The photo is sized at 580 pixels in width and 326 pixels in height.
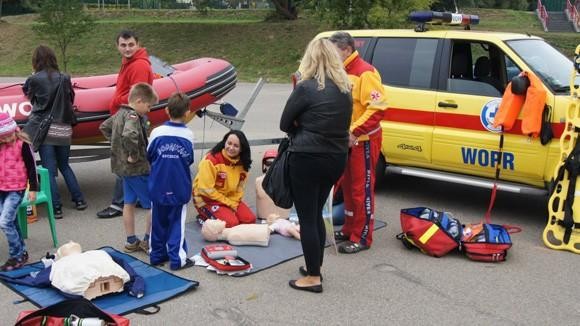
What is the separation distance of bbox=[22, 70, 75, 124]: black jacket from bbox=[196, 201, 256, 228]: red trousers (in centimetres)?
186

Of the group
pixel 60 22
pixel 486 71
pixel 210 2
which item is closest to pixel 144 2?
pixel 210 2

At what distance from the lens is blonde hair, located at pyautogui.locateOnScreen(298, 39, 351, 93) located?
176 inches

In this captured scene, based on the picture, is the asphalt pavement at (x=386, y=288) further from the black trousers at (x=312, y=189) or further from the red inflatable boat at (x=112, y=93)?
the red inflatable boat at (x=112, y=93)

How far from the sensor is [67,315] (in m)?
3.86

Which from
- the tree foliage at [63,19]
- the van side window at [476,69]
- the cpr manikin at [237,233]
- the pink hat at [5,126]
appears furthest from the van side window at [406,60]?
the tree foliage at [63,19]

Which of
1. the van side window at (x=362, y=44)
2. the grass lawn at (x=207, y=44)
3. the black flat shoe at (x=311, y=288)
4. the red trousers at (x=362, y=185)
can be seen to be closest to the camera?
the black flat shoe at (x=311, y=288)

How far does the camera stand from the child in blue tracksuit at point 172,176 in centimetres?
504

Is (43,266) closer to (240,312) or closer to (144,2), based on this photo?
(240,312)

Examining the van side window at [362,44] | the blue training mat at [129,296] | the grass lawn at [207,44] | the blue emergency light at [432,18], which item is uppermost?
the blue emergency light at [432,18]

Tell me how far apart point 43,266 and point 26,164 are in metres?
0.87

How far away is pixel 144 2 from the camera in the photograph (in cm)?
4944

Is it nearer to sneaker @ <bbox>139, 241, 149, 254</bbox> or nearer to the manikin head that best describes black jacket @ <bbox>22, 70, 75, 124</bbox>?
sneaker @ <bbox>139, 241, 149, 254</bbox>

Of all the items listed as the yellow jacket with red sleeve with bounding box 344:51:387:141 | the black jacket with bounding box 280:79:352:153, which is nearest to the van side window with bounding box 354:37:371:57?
the yellow jacket with red sleeve with bounding box 344:51:387:141

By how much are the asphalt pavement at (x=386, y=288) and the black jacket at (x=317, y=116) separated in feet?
3.79
